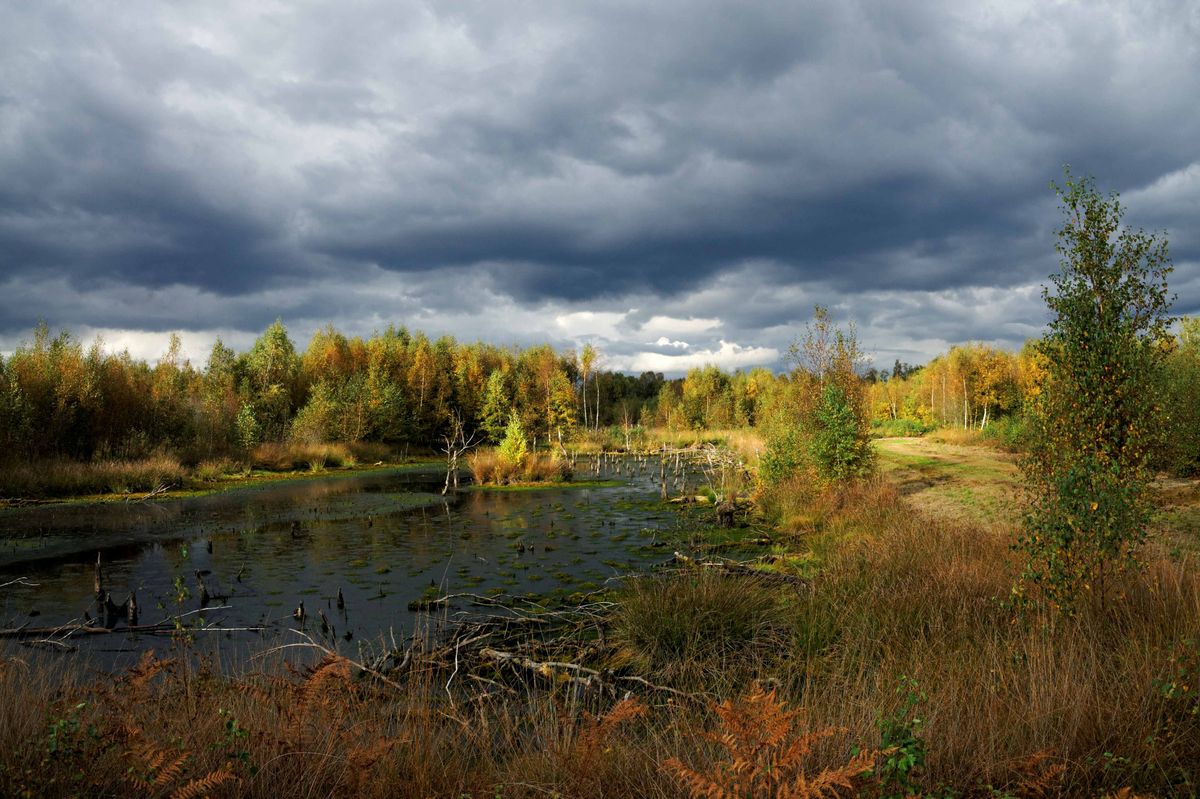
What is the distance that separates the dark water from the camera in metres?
9.84

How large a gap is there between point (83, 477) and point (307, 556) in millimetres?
17536

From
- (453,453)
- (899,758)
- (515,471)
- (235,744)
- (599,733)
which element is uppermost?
(899,758)

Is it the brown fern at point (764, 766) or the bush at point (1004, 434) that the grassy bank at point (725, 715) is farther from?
the bush at point (1004, 434)

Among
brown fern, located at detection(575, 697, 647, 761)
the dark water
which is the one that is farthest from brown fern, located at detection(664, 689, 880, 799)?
the dark water

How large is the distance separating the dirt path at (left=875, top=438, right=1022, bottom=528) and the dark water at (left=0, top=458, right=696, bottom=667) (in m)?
7.03

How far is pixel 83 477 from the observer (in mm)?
24984

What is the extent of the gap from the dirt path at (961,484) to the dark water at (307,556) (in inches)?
277

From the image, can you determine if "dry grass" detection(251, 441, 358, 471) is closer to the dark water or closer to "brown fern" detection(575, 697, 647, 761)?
the dark water

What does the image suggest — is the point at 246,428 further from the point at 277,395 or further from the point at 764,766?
the point at 764,766

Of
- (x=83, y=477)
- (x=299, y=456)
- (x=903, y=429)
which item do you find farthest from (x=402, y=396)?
(x=903, y=429)

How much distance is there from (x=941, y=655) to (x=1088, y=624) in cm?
121

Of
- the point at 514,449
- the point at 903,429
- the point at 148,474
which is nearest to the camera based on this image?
the point at 148,474

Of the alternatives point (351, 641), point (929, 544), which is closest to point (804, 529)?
point (929, 544)

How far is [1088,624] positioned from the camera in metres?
5.29
